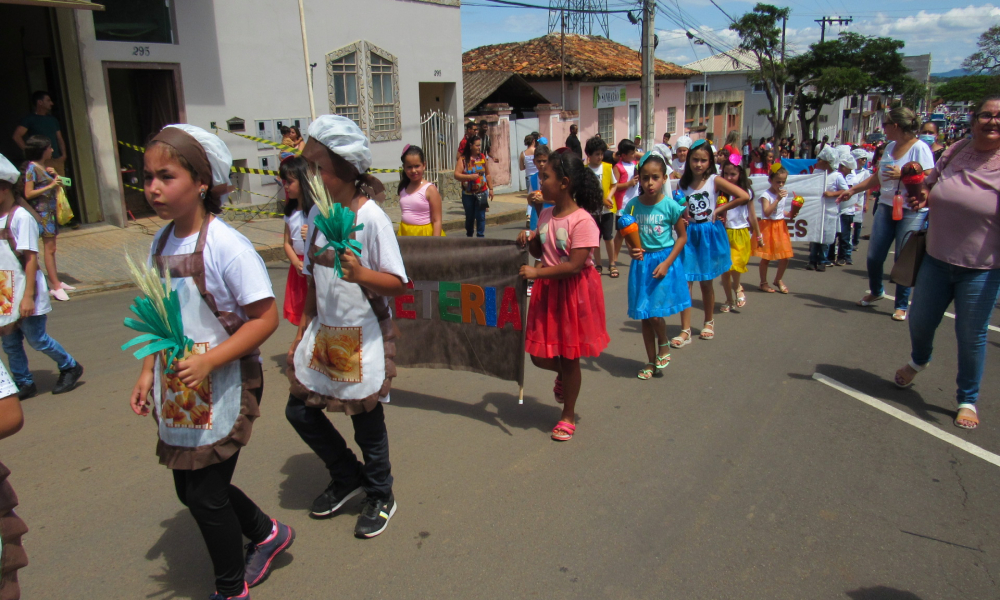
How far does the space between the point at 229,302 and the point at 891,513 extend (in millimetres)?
3188

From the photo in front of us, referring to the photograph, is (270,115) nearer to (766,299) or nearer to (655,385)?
(766,299)

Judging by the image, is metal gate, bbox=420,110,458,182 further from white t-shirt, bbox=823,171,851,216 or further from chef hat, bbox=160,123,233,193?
chef hat, bbox=160,123,233,193

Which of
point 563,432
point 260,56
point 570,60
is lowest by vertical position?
point 563,432

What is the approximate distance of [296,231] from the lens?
189 inches

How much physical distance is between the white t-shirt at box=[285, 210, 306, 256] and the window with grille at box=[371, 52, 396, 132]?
36.4 feet

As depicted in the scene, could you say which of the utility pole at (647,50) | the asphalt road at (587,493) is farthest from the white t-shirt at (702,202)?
the utility pole at (647,50)

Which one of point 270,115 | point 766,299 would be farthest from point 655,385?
point 270,115

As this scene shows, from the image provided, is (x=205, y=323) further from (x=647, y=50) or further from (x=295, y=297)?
(x=647, y=50)

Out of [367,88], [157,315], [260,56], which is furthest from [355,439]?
[367,88]

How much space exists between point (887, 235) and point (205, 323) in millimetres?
6645

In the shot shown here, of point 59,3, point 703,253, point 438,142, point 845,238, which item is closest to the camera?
point 703,253

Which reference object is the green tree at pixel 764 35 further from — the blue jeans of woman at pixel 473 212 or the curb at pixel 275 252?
the blue jeans of woman at pixel 473 212

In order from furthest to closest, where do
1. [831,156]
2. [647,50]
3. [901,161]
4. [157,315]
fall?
[647,50]
[831,156]
[901,161]
[157,315]

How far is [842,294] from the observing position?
8.09 metres
